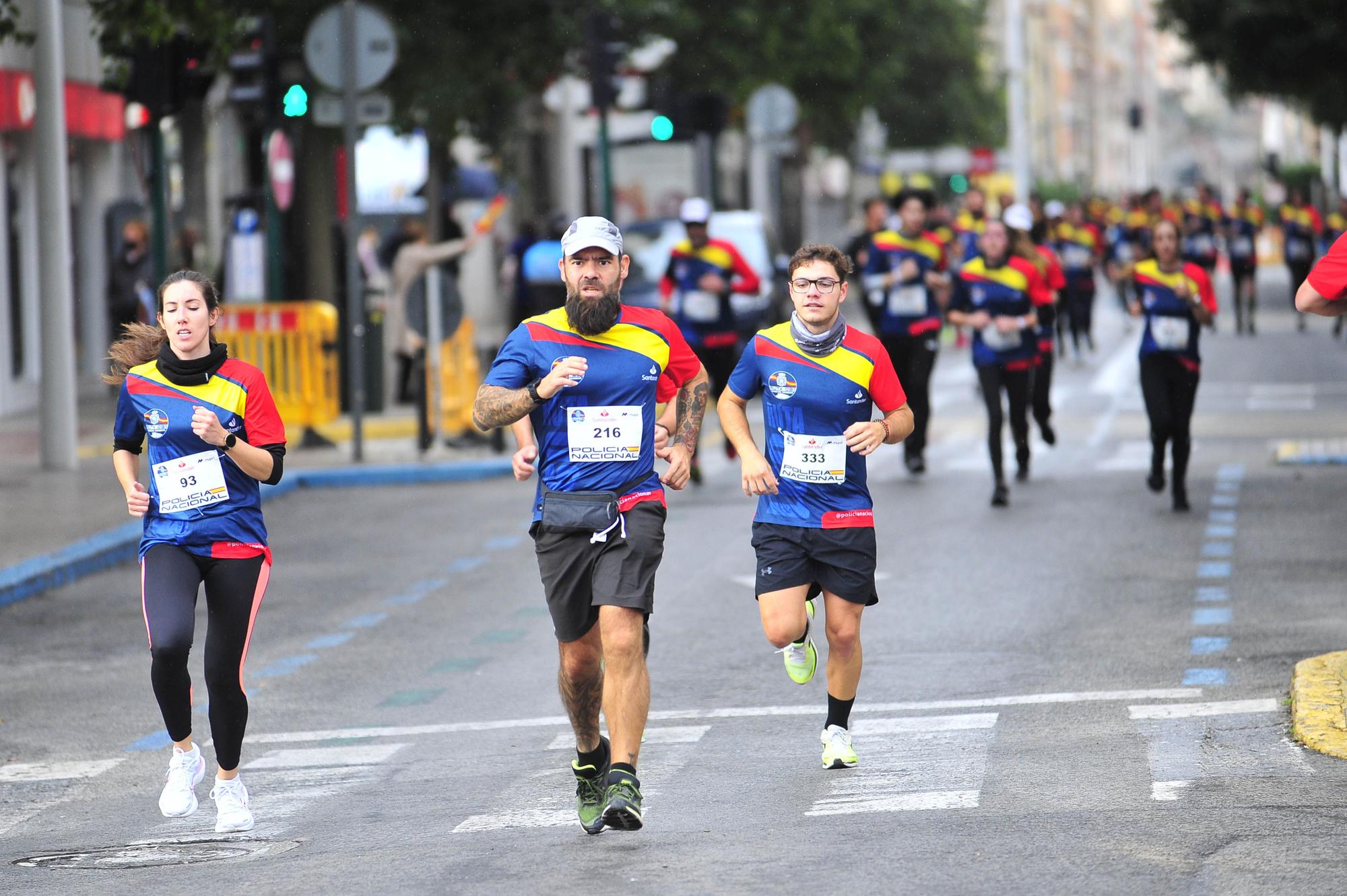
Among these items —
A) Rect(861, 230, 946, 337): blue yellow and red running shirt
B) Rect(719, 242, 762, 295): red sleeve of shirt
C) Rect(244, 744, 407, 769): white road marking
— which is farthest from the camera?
Rect(861, 230, 946, 337): blue yellow and red running shirt

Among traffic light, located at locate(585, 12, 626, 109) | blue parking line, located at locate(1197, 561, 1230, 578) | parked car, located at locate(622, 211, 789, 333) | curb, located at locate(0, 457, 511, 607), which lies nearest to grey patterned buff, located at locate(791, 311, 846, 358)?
blue parking line, located at locate(1197, 561, 1230, 578)

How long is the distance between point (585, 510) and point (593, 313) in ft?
1.82

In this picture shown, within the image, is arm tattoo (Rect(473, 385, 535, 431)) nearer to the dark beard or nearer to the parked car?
the dark beard

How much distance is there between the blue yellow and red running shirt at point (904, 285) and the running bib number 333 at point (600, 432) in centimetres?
1019

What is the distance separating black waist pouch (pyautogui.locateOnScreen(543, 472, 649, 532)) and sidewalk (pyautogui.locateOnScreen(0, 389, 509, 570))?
6.67 m

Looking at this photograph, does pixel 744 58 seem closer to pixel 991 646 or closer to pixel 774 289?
pixel 774 289

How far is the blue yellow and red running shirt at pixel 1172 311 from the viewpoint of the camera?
14500 millimetres

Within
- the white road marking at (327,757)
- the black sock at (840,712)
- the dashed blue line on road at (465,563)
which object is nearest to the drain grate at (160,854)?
the white road marking at (327,757)

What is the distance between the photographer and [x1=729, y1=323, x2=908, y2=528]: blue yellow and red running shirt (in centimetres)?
767

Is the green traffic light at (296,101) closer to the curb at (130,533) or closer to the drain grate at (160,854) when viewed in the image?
the curb at (130,533)

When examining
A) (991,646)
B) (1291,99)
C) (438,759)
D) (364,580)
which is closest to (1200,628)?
(991,646)

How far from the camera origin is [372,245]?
31.0m

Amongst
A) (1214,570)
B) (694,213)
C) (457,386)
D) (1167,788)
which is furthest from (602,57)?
(1167,788)

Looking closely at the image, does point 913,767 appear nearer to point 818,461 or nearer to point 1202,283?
point 818,461
